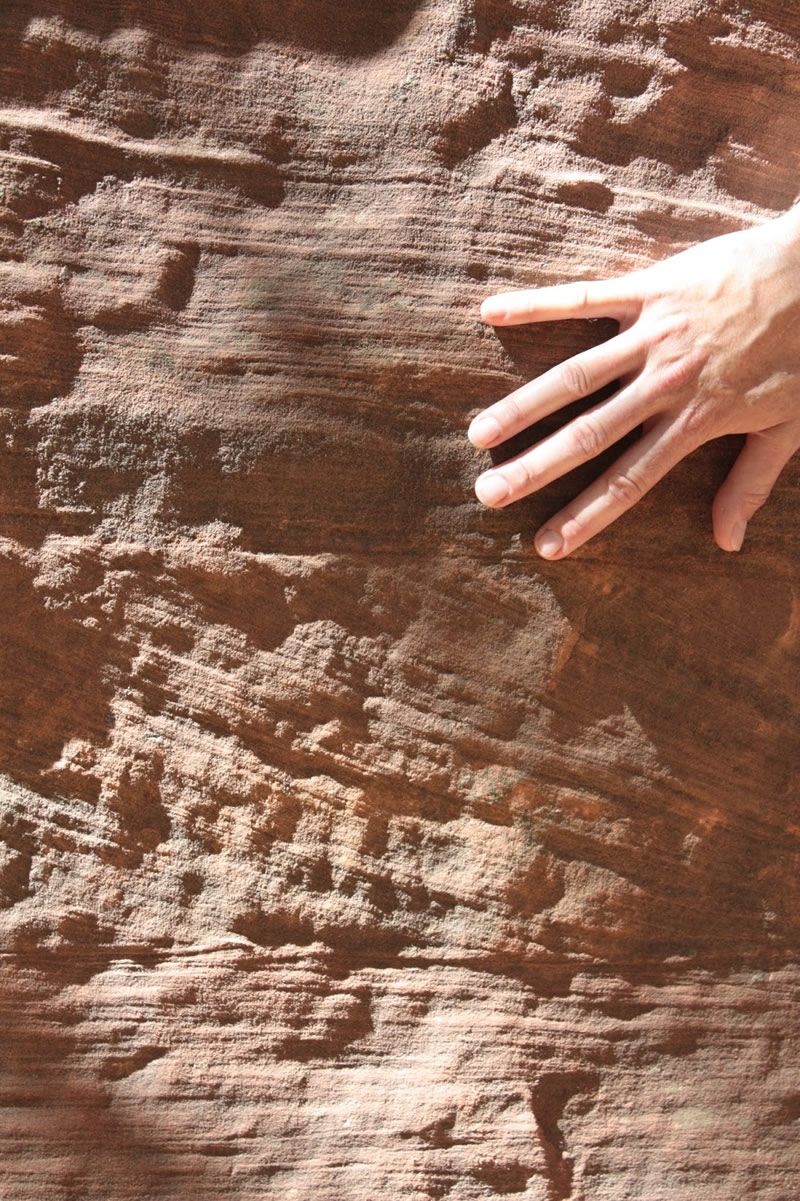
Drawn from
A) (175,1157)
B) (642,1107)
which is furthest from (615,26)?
(175,1157)

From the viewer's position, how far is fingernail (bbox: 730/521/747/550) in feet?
4.23

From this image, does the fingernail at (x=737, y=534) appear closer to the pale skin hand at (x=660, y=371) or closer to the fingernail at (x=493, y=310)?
the pale skin hand at (x=660, y=371)

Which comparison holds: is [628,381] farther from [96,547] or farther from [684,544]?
[96,547]

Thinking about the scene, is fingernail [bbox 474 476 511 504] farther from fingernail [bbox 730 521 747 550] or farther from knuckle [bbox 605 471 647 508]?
fingernail [bbox 730 521 747 550]

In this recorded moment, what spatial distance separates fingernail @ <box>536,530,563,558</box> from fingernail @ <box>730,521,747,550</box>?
0.24m

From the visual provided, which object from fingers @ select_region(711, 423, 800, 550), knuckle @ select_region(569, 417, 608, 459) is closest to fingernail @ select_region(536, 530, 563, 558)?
knuckle @ select_region(569, 417, 608, 459)

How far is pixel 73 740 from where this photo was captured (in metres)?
1.28

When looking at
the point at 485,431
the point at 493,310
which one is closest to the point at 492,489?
the point at 485,431

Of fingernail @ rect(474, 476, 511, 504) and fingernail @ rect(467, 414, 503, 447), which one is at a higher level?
fingernail @ rect(467, 414, 503, 447)

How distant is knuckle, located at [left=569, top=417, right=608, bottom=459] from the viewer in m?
1.20

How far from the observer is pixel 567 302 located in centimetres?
122

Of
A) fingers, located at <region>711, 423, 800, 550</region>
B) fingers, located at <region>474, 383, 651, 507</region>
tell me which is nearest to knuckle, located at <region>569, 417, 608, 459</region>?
fingers, located at <region>474, 383, 651, 507</region>

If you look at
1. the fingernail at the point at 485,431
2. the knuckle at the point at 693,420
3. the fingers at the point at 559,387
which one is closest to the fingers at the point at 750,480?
the knuckle at the point at 693,420

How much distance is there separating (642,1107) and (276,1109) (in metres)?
0.51
